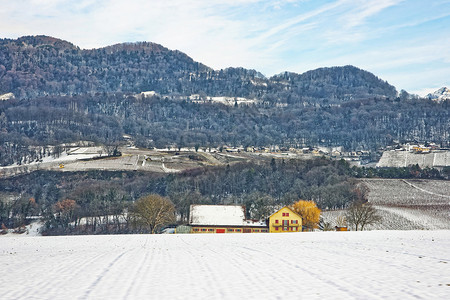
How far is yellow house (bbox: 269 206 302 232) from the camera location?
5931 centimetres

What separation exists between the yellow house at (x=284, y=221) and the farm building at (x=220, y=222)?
165 cm

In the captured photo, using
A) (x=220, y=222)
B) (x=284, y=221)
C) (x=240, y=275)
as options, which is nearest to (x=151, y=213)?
(x=220, y=222)

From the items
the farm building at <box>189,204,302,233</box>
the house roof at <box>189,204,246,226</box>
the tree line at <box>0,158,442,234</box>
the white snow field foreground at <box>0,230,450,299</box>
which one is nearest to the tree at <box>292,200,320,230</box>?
the farm building at <box>189,204,302,233</box>

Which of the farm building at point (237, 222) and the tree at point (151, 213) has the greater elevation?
the tree at point (151, 213)

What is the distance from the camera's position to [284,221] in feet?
195

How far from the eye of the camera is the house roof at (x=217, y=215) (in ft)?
201

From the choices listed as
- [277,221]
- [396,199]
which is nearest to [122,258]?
[277,221]

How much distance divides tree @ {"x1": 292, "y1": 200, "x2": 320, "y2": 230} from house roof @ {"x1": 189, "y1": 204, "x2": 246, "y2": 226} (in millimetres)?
8824

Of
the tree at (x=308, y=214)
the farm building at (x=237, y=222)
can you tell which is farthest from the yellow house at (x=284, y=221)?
the tree at (x=308, y=214)

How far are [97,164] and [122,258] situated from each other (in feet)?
393

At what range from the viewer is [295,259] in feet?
57.9

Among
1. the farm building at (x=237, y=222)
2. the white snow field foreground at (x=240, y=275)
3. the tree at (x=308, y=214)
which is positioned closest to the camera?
the white snow field foreground at (x=240, y=275)

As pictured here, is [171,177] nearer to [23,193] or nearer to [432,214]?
[23,193]

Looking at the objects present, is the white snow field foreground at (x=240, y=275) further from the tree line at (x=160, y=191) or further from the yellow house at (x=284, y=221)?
the tree line at (x=160, y=191)
